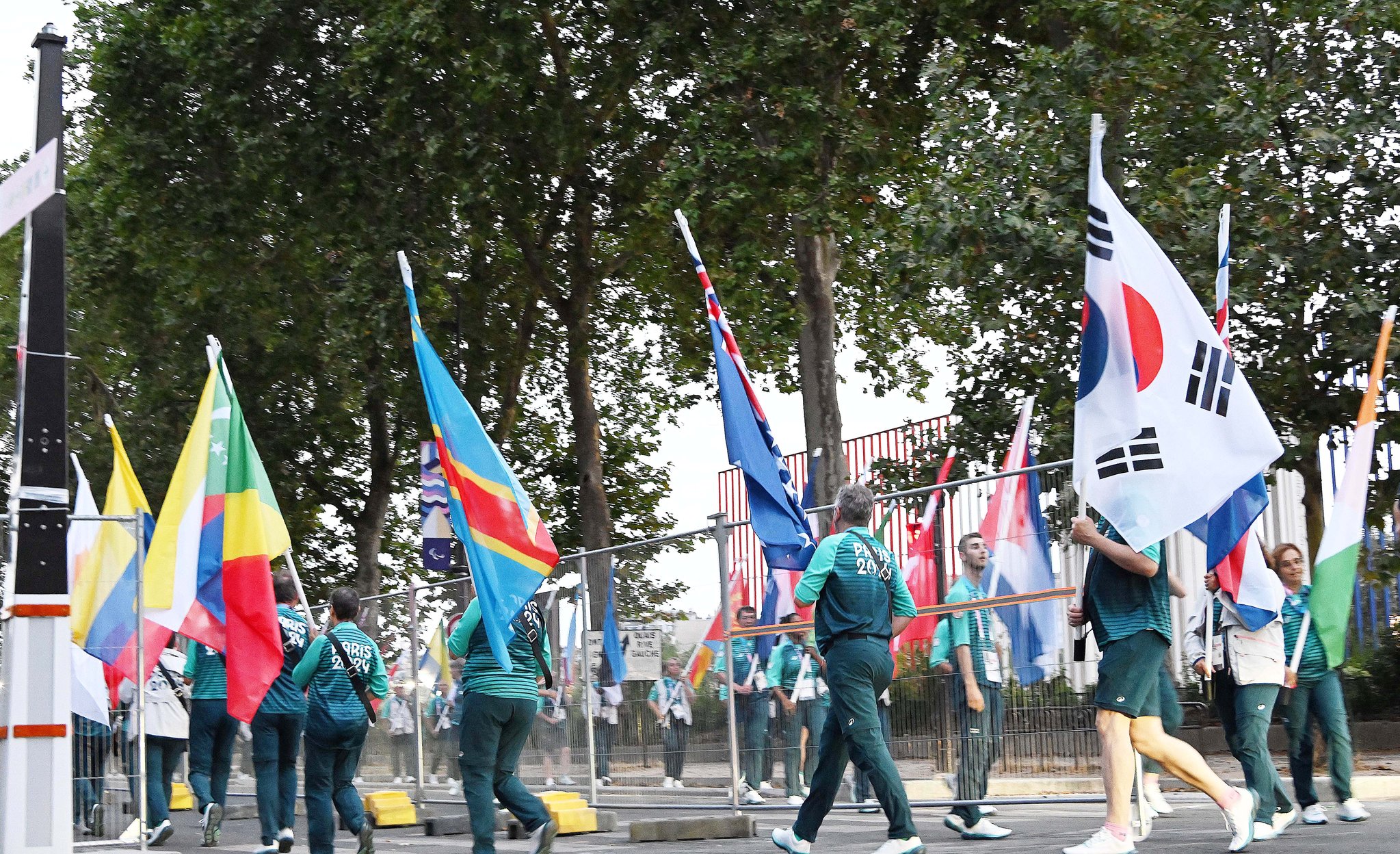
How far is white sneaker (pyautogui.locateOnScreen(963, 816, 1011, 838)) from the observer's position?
33.2ft

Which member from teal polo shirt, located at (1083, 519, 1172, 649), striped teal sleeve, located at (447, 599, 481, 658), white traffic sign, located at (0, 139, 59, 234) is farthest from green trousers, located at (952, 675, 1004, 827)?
white traffic sign, located at (0, 139, 59, 234)

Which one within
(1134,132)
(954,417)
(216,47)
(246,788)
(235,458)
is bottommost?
(246,788)

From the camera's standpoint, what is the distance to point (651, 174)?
25.4 meters

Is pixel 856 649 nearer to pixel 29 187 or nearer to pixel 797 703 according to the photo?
pixel 797 703

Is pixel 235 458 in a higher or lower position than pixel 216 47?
lower

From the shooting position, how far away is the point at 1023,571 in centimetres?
1013

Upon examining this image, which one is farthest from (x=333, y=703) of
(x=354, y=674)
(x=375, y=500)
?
(x=375, y=500)

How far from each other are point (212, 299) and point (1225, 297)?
21474 millimetres

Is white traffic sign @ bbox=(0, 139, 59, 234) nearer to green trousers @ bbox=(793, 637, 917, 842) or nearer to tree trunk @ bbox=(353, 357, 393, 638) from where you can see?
green trousers @ bbox=(793, 637, 917, 842)

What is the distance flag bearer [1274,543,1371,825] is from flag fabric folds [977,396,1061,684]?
1437mm

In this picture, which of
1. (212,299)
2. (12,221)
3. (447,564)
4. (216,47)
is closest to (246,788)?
(447,564)

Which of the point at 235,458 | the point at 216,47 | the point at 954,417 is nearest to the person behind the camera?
the point at 235,458

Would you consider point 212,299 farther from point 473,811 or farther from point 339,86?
point 473,811

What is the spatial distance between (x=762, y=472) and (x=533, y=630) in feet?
6.79
